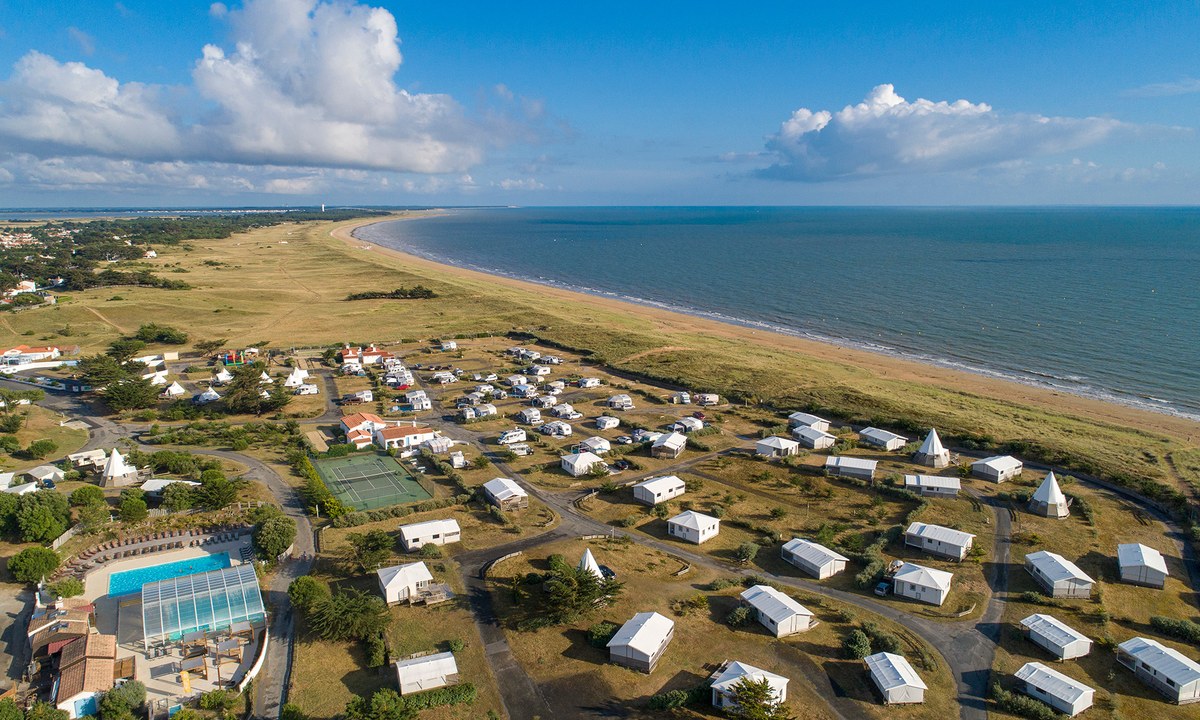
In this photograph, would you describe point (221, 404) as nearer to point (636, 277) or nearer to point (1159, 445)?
point (1159, 445)

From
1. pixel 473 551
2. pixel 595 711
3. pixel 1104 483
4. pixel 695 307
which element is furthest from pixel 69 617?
pixel 695 307

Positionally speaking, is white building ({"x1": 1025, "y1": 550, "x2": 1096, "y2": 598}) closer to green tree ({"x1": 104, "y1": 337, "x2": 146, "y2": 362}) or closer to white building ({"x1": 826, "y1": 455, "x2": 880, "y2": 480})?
white building ({"x1": 826, "y1": 455, "x2": 880, "y2": 480})

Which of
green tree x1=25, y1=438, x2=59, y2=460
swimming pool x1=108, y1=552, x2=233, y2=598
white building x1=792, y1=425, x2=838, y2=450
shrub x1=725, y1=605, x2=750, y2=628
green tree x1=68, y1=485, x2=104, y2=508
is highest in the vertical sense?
white building x1=792, y1=425, x2=838, y2=450

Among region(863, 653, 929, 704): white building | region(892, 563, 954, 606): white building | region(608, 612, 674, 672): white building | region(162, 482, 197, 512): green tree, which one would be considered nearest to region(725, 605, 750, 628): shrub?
region(608, 612, 674, 672): white building

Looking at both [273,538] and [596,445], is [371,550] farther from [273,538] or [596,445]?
[596,445]

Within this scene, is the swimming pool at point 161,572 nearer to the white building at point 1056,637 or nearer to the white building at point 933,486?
the white building at point 1056,637

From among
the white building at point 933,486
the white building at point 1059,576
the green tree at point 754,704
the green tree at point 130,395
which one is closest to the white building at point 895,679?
the green tree at point 754,704
